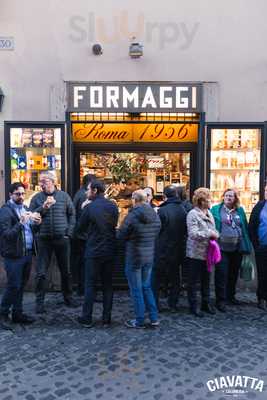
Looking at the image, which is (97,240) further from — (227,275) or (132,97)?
(132,97)

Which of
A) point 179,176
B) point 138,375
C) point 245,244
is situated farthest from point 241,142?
point 138,375

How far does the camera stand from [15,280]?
211 inches

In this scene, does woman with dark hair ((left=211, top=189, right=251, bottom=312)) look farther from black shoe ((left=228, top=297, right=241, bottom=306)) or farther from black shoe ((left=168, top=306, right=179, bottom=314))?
black shoe ((left=168, top=306, right=179, bottom=314))

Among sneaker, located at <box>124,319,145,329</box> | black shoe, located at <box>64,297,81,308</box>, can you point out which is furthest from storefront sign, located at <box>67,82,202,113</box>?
sneaker, located at <box>124,319,145,329</box>

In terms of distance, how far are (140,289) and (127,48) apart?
3.77m

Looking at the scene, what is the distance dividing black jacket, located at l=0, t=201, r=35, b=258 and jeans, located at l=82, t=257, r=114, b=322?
2.71 ft

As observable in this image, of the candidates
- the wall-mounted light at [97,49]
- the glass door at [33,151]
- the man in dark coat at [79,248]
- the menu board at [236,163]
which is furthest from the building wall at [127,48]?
the man in dark coat at [79,248]

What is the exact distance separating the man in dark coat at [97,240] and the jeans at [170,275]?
0.75 meters

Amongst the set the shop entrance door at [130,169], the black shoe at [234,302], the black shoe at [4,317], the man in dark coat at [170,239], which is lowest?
the black shoe at [234,302]

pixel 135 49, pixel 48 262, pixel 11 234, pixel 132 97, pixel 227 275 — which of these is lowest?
pixel 227 275

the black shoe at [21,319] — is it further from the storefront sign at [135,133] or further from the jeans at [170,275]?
the storefront sign at [135,133]

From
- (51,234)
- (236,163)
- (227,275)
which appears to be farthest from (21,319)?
(236,163)

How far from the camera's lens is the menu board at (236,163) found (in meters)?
7.00

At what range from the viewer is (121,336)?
5.16 m
